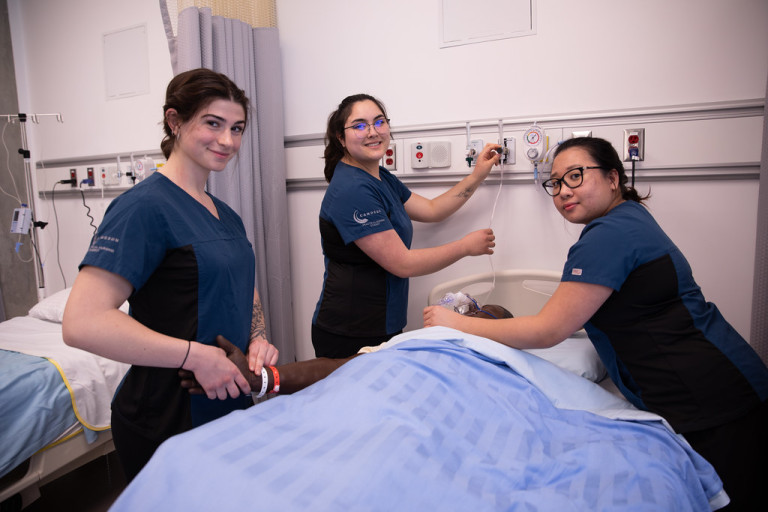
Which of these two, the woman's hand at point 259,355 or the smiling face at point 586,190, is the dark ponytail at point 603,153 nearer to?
the smiling face at point 586,190

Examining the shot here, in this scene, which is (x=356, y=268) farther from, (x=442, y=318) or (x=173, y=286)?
(x=173, y=286)

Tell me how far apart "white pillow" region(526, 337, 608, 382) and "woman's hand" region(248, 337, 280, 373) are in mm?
772

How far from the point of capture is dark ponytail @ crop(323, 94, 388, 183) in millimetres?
1771

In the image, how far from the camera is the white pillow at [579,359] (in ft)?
4.82

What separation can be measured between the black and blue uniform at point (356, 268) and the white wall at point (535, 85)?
20.9 inches

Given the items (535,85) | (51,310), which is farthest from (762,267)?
(51,310)

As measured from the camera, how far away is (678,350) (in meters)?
1.16

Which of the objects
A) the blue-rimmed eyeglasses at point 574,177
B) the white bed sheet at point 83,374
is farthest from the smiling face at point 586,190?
the white bed sheet at point 83,374

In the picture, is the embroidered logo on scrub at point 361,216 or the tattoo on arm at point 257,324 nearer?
the tattoo on arm at point 257,324

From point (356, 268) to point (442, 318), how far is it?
1.38ft

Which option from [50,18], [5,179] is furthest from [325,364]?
[50,18]

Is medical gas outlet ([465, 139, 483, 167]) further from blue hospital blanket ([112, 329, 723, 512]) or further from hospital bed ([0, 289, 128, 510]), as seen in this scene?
hospital bed ([0, 289, 128, 510])

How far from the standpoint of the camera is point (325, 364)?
4.82 ft

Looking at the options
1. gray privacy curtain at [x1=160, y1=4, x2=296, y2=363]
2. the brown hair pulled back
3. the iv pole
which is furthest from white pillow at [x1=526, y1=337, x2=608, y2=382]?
the iv pole
